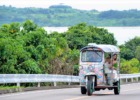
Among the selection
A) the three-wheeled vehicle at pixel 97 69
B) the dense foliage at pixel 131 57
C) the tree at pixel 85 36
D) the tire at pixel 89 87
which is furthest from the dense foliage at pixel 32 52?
the tire at pixel 89 87

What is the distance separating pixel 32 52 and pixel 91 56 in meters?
19.0

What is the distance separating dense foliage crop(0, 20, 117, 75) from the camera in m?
46.0

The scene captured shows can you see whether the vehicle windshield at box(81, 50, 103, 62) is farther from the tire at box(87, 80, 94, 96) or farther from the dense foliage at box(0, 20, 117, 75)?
the dense foliage at box(0, 20, 117, 75)

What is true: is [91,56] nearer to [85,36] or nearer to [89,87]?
[89,87]

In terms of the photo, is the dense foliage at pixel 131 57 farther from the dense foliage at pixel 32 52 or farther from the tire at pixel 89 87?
the tire at pixel 89 87

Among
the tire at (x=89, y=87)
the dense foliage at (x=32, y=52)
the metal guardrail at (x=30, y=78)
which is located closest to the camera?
the tire at (x=89, y=87)

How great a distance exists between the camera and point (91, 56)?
32875 millimetres

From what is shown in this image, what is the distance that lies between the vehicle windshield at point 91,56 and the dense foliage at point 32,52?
42.3 ft

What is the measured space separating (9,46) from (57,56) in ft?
37.7

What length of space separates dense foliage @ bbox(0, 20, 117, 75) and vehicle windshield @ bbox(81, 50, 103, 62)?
12895 mm

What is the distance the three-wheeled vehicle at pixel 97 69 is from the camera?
3200 centimetres

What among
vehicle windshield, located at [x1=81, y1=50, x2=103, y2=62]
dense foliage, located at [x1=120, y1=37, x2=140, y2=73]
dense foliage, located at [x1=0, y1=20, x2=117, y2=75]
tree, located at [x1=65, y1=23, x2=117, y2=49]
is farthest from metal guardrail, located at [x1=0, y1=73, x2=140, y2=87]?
dense foliage, located at [x1=120, y1=37, x2=140, y2=73]

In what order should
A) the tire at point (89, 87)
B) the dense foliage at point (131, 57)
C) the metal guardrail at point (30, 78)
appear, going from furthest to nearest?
the dense foliage at point (131, 57) < the metal guardrail at point (30, 78) < the tire at point (89, 87)

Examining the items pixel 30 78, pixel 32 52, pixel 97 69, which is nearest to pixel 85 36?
pixel 32 52
